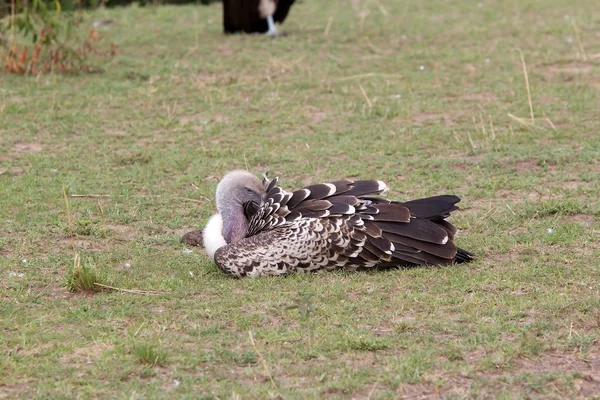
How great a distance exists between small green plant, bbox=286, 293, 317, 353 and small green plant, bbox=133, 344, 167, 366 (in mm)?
612

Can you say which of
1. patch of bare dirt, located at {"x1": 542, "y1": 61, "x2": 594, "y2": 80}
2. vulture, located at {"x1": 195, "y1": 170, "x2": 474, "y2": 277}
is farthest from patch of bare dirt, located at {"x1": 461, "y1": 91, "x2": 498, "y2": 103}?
vulture, located at {"x1": 195, "y1": 170, "x2": 474, "y2": 277}

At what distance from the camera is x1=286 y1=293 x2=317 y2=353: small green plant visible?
15.1 ft

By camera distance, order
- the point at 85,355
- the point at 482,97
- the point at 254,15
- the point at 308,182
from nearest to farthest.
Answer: the point at 85,355 → the point at 308,182 → the point at 482,97 → the point at 254,15

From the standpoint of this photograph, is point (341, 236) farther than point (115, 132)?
No

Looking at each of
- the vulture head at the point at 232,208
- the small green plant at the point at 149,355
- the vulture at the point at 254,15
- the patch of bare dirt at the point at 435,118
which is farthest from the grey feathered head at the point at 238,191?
the vulture at the point at 254,15

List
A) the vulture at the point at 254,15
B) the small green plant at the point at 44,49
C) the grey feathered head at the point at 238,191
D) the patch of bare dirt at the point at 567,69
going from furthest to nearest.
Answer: the vulture at the point at 254,15 → the patch of bare dirt at the point at 567,69 → the small green plant at the point at 44,49 → the grey feathered head at the point at 238,191

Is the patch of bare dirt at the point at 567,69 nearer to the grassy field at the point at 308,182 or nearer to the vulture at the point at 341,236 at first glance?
the grassy field at the point at 308,182

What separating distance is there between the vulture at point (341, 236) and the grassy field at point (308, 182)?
10cm

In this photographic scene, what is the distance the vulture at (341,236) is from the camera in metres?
5.55

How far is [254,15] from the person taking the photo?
11664mm

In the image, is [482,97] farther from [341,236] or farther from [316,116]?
[341,236]

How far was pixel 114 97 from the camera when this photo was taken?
9461 millimetres

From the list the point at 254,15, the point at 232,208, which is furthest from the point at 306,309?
the point at 254,15

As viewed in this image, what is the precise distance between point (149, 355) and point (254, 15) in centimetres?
779
